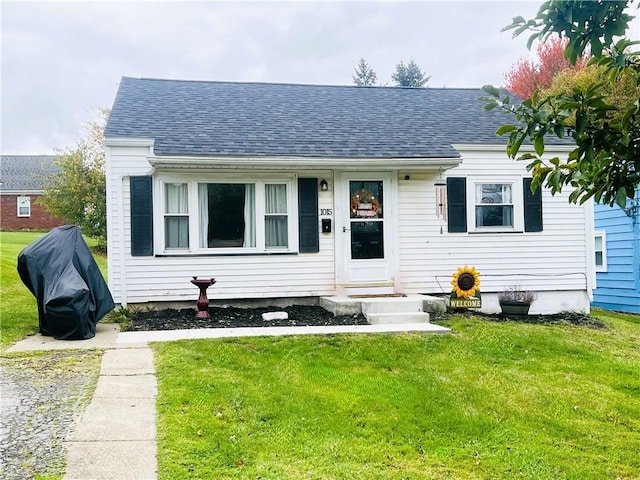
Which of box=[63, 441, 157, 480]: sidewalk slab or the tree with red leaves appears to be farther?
the tree with red leaves

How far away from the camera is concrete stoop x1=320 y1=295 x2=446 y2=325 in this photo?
7.68 meters

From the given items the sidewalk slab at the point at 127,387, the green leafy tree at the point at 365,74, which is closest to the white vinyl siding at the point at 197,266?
the sidewalk slab at the point at 127,387

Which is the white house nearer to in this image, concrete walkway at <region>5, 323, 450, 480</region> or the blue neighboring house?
concrete walkway at <region>5, 323, 450, 480</region>

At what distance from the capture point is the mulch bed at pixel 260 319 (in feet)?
24.7

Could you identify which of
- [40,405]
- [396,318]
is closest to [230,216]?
[396,318]

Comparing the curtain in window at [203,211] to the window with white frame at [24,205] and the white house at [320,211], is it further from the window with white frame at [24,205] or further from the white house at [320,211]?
the window with white frame at [24,205]

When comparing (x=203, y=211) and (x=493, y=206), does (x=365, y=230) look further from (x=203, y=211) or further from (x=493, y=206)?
(x=203, y=211)

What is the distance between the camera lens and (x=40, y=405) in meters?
3.95

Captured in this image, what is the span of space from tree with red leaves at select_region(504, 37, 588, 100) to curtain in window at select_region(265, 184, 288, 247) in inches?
625

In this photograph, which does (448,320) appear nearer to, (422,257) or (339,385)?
(422,257)

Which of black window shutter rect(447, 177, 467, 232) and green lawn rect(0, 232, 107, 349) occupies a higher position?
black window shutter rect(447, 177, 467, 232)

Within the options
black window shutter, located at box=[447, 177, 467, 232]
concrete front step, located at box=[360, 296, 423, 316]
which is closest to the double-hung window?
black window shutter, located at box=[447, 177, 467, 232]

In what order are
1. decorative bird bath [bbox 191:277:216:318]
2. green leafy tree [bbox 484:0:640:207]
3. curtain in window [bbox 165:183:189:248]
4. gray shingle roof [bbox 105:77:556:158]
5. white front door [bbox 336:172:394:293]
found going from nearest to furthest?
green leafy tree [bbox 484:0:640:207], decorative bird bath [bbox 191:277:216:318], curtain in window [bbox 165:183:189:248], gray shingle roof [bbox 105:77:556:158], white front door [bbox 336:172:394:293]

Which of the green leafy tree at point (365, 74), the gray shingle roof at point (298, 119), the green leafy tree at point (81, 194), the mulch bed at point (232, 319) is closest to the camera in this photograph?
the mulch bed at point (232, 319)
